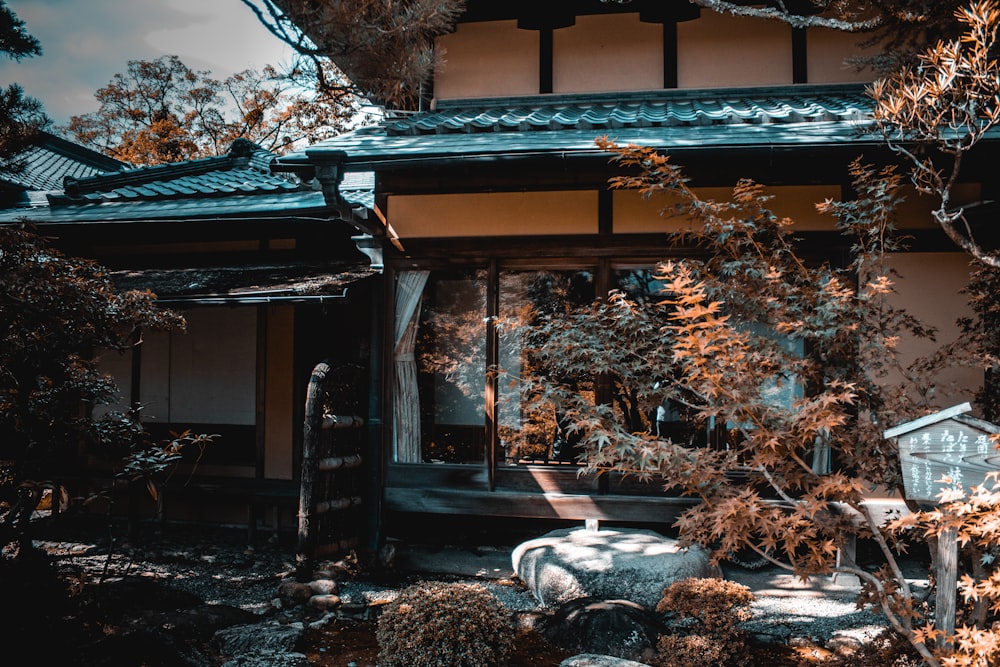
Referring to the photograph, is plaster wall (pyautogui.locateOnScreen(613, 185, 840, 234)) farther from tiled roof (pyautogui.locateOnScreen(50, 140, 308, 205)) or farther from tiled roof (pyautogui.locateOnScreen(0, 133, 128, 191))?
tiled roof (pyautogui.locateOnScreen(0, 133, 128, 191))

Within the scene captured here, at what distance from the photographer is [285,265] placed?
8.42m

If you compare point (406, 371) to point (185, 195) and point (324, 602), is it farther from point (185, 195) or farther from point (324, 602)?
point (185, 195)

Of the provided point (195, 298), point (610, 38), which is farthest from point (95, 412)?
point (610, 38)

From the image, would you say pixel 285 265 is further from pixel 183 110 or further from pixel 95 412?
pixel 183 110

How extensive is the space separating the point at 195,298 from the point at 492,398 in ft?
10.1

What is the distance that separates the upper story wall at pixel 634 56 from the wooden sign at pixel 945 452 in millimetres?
5709

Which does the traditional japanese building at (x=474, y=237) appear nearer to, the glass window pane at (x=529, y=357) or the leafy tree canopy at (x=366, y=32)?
the glass window pane at (x=529, y=357)

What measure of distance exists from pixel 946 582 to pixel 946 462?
62 cm

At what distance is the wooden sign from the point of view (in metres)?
3.54

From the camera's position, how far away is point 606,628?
15.8ft

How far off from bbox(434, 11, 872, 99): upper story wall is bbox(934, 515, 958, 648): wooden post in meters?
6.04

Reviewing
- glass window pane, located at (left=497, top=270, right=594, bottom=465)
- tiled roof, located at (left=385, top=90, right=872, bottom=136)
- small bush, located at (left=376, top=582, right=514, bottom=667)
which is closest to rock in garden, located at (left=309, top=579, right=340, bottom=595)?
small bush, located at (left=376, top=582, right=514, bottom=667)

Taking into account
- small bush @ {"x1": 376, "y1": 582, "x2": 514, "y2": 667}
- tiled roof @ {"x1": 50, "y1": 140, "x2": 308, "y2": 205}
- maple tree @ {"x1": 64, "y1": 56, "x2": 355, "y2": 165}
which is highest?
maple tree @ {"x1": 64, "y1": 56, "x2": 355, "y2": 165}

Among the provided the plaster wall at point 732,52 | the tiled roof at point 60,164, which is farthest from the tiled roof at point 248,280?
the tiled roof at point 60,164
